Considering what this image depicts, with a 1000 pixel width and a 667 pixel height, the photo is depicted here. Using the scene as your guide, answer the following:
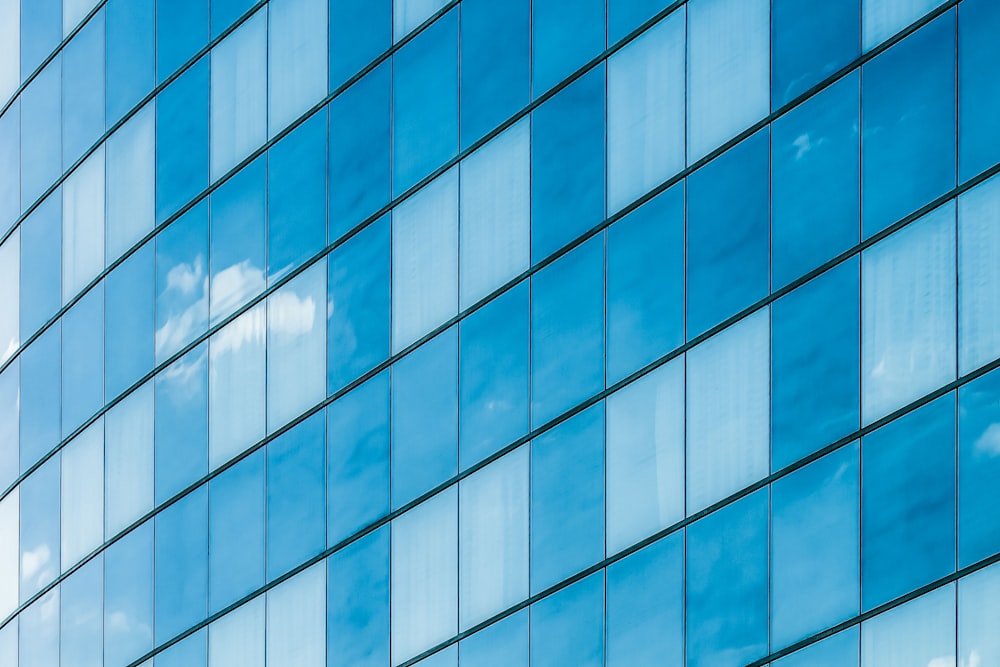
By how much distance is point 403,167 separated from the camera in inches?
1125

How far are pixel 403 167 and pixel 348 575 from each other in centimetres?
638

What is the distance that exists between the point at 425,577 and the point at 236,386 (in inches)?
227

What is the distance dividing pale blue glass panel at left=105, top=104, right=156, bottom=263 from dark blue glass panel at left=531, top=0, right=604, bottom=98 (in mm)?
9582

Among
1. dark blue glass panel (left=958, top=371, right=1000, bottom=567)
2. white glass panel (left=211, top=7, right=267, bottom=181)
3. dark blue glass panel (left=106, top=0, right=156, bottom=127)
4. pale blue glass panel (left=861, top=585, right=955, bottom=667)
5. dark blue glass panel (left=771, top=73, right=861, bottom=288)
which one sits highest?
dark blue glass panel (left=106, top=0, right=156, bottom=127)

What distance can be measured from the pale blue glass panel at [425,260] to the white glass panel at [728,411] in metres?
4.79

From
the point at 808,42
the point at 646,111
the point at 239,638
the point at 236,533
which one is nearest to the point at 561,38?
the point at 646,111

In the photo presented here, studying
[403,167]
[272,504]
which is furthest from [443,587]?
[403,167]

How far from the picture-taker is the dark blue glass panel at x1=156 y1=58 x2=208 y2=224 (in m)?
32.5

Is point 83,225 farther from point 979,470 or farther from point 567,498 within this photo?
point 979,470

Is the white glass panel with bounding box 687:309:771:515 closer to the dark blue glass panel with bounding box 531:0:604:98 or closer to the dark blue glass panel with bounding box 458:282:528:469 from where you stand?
the dark blue glass panel with bounding box 458:282:528:469

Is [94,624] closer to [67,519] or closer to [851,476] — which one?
[67,519]

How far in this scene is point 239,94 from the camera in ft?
105

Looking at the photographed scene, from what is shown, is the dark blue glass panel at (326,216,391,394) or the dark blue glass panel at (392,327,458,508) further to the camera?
the dark blue glass panel at (326,216,391,394)

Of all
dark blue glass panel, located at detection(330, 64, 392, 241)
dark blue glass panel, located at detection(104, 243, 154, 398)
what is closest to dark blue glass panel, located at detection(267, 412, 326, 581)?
dark blue glass panel, located at detection(330, 64, 392, 241)
